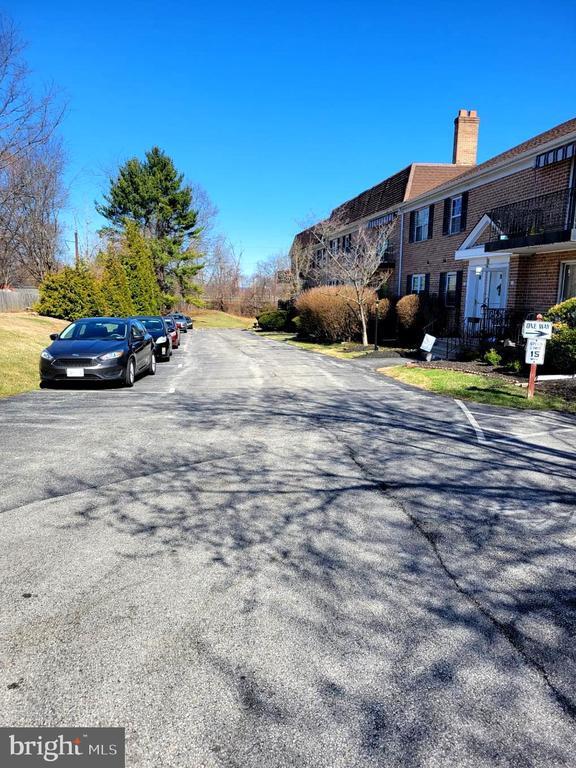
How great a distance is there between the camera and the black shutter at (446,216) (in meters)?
22.7

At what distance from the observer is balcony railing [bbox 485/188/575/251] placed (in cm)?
1456

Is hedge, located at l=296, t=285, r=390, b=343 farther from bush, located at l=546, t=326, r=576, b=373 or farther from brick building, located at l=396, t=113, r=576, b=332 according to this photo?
bush, located at l=546, t=326, r=576, b=373

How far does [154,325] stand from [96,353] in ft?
29.0

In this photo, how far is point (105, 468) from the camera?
5.70 meters

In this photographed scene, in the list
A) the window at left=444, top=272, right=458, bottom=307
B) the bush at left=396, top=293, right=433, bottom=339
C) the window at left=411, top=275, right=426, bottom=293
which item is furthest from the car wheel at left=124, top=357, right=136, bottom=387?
the window at left=411, top=275, right=426, bottom=293

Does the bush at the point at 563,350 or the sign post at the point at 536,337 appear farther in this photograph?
the bush at the point at 563,350

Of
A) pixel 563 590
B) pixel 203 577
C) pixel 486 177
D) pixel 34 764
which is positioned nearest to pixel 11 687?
pixel 34 764

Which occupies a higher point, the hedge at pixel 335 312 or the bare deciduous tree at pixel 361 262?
the bare deciduous tree at pixel 361 262

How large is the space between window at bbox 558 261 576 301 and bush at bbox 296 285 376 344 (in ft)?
29.6

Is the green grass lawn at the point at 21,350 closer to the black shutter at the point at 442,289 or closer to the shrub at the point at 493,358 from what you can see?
the shrub at the point at 493,358

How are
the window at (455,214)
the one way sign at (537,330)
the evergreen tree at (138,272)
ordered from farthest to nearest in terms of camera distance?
the evergreen tree at (138,272)
the window at (455,214)
the one way sign at (537,330)

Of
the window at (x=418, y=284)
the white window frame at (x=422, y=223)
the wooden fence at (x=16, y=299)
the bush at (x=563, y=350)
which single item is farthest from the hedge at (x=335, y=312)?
the wooden fence at (x=16, y=299)

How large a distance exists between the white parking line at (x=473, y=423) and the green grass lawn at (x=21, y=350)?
28.5 ft

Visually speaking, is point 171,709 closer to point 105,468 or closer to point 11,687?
point 11,687
